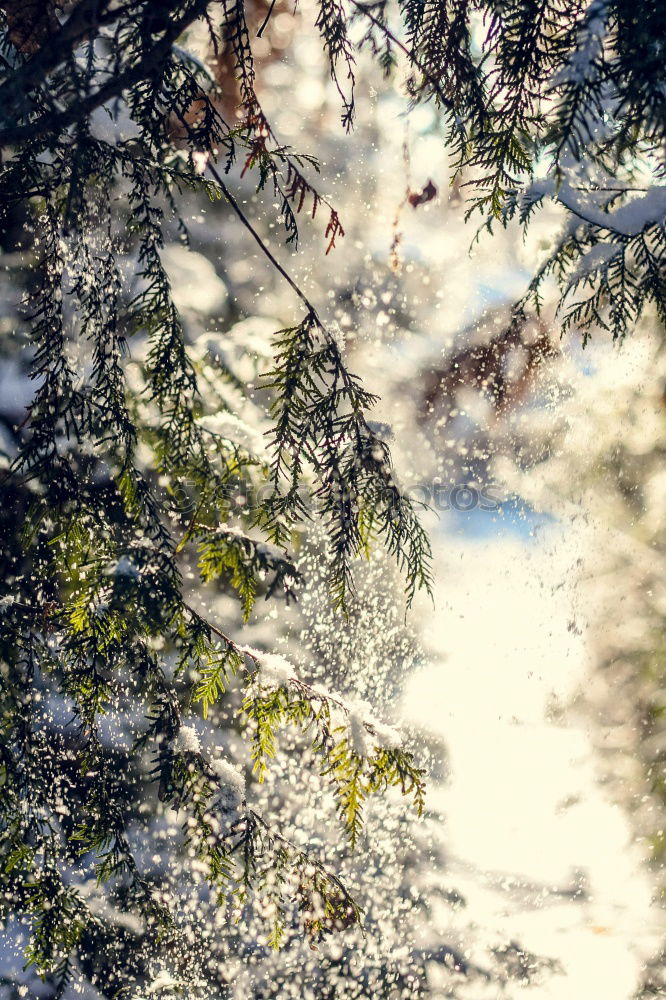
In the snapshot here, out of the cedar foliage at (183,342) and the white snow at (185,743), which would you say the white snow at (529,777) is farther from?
the white snow at (185,743)

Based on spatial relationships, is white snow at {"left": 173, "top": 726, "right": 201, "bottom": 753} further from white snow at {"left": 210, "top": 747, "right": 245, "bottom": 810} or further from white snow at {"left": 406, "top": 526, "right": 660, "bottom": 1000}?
white snow at {"left": 406, "top": 526, "right": 660, "bottom": 1000}

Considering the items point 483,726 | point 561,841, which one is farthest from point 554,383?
point 561,841

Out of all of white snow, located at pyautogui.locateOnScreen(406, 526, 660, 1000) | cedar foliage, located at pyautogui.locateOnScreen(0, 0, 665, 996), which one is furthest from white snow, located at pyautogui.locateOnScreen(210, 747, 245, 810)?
white snow, located at pyautogui.locateOnScreen(406, 526, 660, 1000)

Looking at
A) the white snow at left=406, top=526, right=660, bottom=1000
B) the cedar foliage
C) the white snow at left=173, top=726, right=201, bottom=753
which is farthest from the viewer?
the white snow at left=406, top=526, right=660, bottom=1000

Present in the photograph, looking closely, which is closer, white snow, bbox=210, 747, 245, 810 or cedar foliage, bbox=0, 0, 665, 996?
cedar foliage, bbox=0, 0, 665, 996

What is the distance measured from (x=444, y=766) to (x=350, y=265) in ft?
11.1

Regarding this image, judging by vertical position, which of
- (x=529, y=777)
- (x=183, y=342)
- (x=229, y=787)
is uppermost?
(x=529, y=777)

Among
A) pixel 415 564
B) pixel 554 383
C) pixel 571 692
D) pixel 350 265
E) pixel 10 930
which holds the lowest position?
pixel 10 930

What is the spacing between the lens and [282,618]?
3.92m

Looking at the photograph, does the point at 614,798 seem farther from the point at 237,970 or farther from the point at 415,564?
the point at 415,564

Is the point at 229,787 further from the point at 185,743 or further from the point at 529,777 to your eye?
the point at 529,777

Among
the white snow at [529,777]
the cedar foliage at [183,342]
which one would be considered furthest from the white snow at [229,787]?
the white snow at [529,777]

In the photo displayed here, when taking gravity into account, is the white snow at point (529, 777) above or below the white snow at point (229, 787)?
above

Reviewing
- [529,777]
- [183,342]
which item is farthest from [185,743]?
[529,777]
